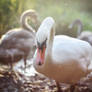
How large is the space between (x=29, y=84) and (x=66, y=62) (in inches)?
23.7

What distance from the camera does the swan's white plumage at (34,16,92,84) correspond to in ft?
4.20

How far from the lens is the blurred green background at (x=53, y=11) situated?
9.25 ft

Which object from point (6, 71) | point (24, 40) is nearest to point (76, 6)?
point (24, 40)

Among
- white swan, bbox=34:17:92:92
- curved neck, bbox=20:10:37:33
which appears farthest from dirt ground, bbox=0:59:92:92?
curved neck, bbox=20:10:37:33

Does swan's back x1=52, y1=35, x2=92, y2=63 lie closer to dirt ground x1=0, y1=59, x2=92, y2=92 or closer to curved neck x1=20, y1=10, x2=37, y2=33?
dirt ground x1=0, y1=59, x2=92, y2=92

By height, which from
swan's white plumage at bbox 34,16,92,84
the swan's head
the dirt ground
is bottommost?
the dirt ground

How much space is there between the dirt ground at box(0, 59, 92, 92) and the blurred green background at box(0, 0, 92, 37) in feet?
2.24

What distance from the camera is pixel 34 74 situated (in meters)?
2.04

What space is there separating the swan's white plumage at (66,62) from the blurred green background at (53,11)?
104cm

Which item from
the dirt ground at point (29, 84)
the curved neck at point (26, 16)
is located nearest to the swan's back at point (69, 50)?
the dirt ground at point (29, 84)

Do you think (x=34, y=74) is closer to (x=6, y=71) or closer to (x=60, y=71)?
(x=6, y=71)

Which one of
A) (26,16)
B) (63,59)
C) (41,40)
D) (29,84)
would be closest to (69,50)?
(63,59)

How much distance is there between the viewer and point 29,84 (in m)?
1.81

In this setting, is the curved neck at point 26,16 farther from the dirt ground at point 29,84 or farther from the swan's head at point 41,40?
the swan's head at point 41,40
